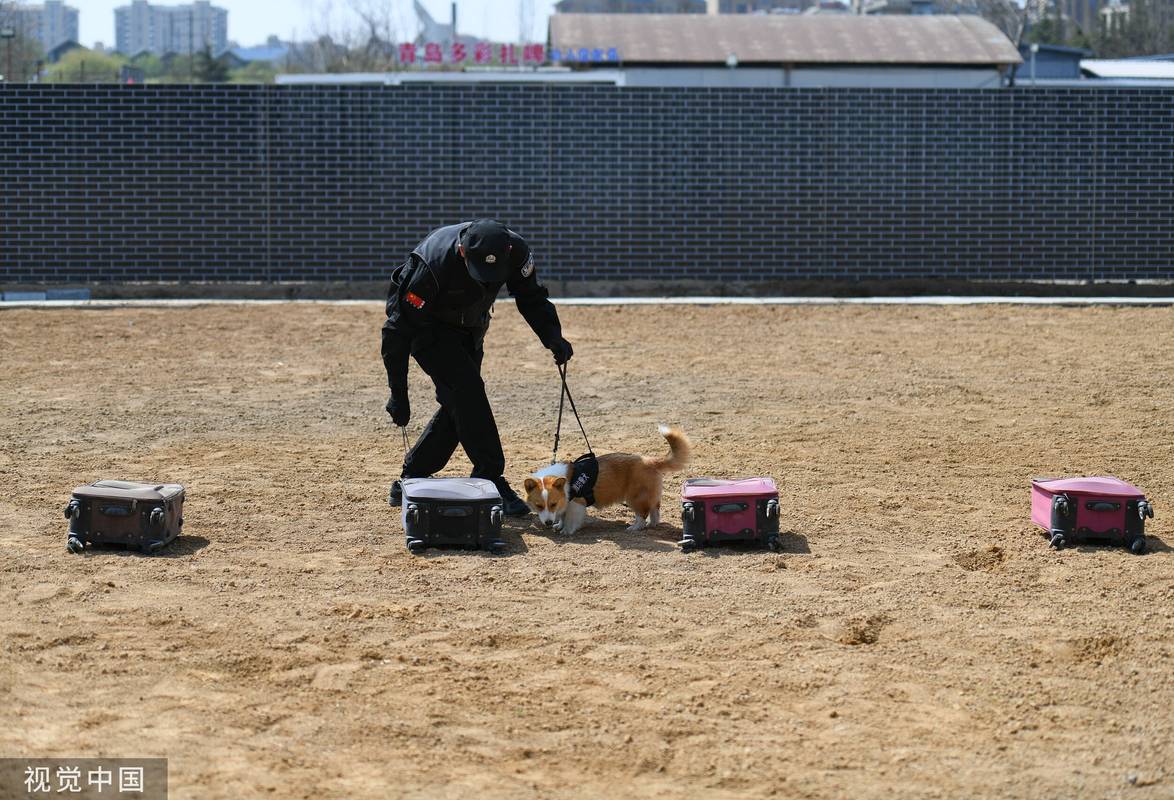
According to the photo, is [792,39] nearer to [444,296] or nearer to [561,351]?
[561,351]

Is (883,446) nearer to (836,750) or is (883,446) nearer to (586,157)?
(836,750)

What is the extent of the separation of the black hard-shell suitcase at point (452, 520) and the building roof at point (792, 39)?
21.4 metres

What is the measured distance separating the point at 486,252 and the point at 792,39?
22.6 metres

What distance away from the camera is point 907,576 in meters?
6.91

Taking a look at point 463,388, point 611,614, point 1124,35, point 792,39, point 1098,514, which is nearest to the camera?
point 611,614

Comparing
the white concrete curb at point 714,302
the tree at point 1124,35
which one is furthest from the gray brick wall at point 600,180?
the tree at point 1124,35

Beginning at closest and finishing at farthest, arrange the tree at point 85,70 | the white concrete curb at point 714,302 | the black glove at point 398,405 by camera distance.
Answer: the black glove at point 398,405, the white concrete curb at point 714,302, the tree at point 85,70

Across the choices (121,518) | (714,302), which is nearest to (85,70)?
(714,302)

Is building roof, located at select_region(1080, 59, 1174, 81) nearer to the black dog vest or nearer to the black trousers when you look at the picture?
the black trousers

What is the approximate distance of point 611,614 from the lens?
6336mm

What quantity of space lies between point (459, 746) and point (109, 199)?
15.9 metres

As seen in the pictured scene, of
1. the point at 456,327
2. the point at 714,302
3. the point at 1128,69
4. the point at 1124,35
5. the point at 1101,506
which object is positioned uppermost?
the point at 1124,35

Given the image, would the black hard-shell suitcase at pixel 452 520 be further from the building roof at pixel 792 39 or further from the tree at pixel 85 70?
the tree at pixel 85 70

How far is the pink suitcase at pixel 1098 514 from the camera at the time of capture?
726 centimetres
